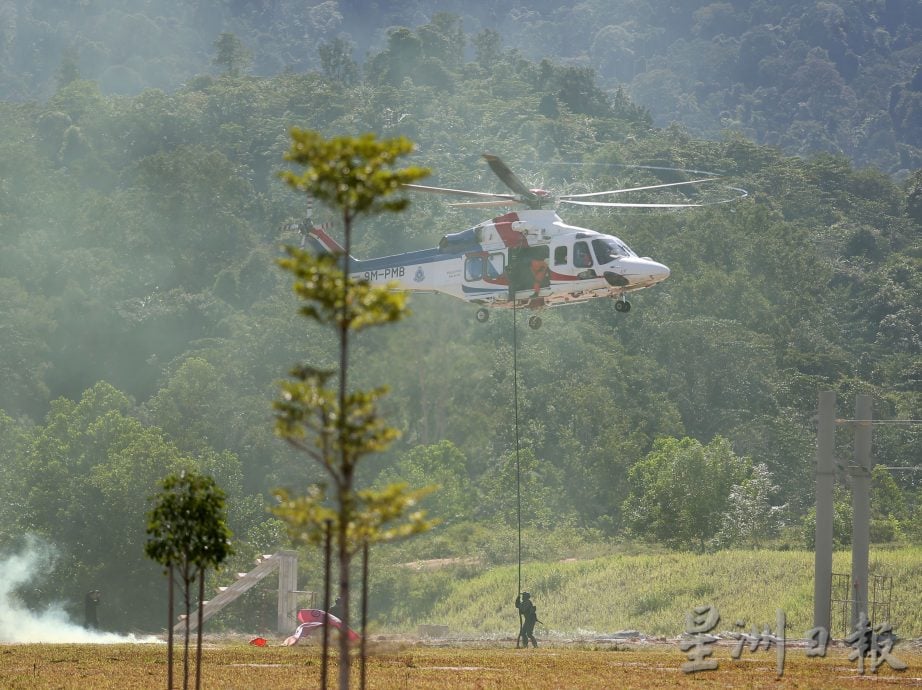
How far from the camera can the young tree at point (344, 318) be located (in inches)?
675

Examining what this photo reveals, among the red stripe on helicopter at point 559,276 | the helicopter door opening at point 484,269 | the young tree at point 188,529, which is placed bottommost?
the young tree at point 188,529

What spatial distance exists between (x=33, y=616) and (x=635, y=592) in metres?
21.5

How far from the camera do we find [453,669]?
32.2 metres

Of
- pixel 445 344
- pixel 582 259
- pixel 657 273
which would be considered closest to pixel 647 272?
pixel 657 273

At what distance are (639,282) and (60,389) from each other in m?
67.5

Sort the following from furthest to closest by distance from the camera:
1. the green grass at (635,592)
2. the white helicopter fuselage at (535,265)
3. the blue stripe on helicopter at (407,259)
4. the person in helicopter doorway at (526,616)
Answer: the green grass at (635,592)
the blue stripe on helicopter at (407,259)
the white helicopter fuselage at (535,265)
the person in helicopter doorway at (526,616)

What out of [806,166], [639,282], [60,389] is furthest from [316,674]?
[806,166]

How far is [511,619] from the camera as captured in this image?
6072 cm

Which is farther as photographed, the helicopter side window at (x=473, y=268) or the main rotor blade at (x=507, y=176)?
the helicopter side window at (x=473, y=268)

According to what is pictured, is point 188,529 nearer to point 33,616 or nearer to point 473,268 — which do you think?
point 473,268

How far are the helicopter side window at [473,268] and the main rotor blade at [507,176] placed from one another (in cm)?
199

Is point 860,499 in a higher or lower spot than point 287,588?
higher

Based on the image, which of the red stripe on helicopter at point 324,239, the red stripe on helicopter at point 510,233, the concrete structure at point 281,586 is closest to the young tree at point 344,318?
the red stripe on helicopter at point 510,233

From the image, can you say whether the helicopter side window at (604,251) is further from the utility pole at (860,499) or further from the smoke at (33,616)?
the smoke at (33,616)
